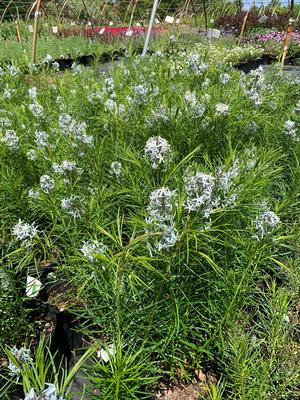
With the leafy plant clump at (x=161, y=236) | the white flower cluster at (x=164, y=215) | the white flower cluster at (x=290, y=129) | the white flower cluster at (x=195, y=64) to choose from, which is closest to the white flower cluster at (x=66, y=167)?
the leafy plant clump at (x=161, y=236)

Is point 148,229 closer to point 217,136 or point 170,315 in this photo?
point 170,315

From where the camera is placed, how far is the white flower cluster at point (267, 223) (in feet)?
4.24

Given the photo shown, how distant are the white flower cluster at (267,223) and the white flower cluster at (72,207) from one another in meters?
0.79

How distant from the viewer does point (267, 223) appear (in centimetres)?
133

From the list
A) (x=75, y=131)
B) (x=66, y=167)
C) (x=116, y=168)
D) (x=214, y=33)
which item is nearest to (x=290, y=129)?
(x=116, y=168)

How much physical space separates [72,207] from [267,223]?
0.88 metres

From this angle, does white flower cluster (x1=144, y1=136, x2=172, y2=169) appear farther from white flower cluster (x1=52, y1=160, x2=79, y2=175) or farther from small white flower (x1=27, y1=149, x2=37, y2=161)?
small white flower (x1=27, y1=149, x2=37, y2=161)

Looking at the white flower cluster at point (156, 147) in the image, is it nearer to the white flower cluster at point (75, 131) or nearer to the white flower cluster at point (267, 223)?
the white flower cluster at point (267, 223)

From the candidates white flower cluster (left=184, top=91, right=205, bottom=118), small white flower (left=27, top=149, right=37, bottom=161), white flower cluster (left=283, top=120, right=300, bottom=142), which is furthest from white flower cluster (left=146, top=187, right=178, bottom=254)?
white flower cluster (left=283, top=120, right=300, bottom=142)

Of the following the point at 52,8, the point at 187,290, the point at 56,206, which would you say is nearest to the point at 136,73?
the point at 56,206

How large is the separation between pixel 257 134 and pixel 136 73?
185cm

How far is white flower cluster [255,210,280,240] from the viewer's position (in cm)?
129

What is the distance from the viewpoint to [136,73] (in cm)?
418

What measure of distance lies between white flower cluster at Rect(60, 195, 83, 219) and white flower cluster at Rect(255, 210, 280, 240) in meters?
0.79
